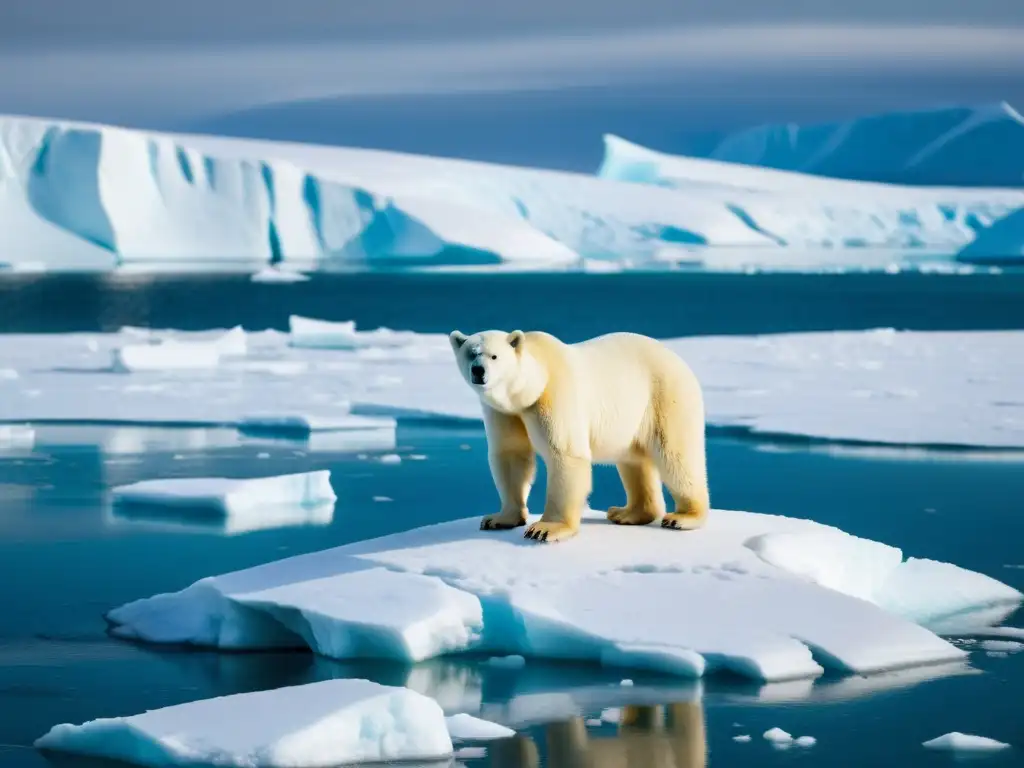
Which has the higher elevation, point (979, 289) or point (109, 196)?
point (109, 196)

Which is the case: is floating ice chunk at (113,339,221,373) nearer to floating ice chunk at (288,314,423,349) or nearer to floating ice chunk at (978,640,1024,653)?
floating ice chunk at (288,314,423,349)

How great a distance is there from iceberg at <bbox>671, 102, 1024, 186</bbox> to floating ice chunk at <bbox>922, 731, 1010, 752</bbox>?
104m

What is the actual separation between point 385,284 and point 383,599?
150 ft

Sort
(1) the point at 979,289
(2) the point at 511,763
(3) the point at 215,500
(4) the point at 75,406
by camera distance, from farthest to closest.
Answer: (1) the point at 979,289 → (4) the point at 75,406 → (3) the point at 215,500 → (2) the point at 511,763

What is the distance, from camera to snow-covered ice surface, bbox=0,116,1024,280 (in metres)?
46.2

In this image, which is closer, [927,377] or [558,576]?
[558,576]

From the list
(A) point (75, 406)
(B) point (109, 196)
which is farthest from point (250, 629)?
(B) point (109, 196)

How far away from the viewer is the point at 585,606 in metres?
5.36

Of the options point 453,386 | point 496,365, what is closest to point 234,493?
point 496,365

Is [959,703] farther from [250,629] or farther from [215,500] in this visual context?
[215,500]

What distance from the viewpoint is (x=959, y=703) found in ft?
16.2

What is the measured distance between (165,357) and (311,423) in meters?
5.85

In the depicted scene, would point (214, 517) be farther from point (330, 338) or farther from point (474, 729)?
point (330, 338)

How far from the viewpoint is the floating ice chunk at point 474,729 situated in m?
4.57
